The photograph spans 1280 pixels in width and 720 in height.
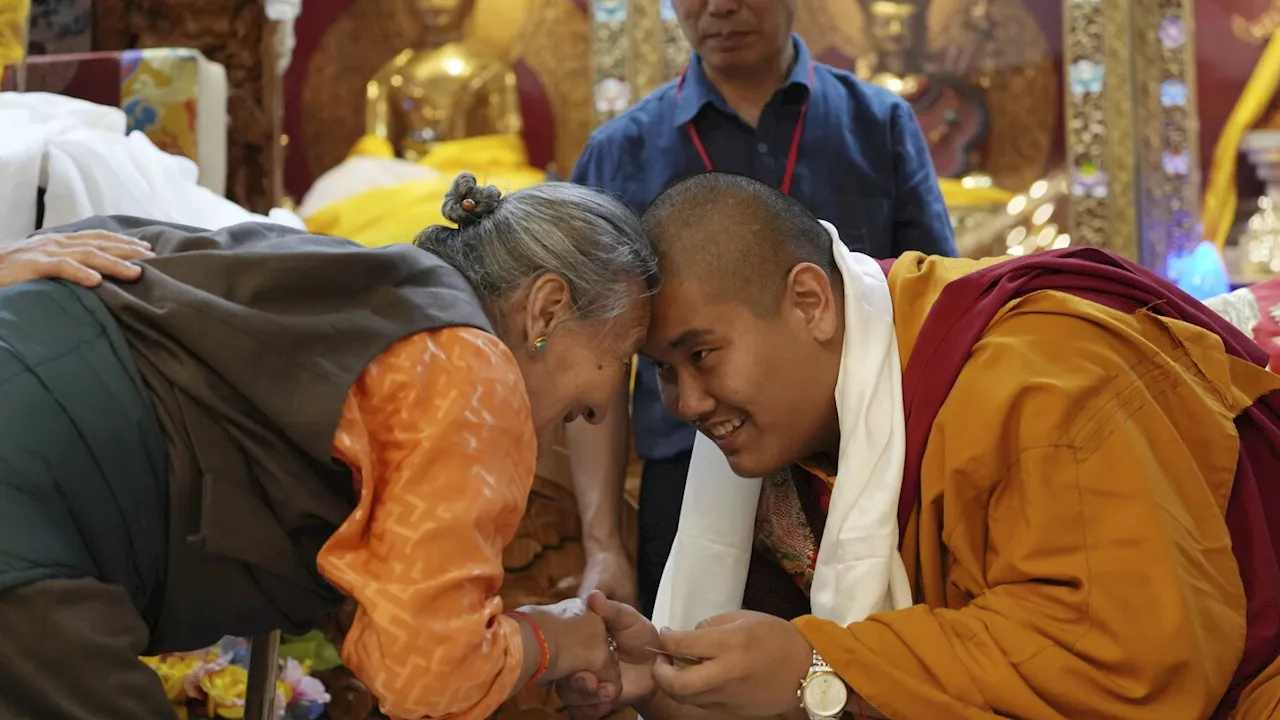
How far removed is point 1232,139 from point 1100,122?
2.46ft

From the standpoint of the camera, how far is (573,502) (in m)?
3.23

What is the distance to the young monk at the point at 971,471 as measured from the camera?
1.78m

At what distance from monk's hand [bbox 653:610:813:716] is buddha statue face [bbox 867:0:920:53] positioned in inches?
216

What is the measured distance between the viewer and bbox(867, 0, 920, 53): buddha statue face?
275 inches

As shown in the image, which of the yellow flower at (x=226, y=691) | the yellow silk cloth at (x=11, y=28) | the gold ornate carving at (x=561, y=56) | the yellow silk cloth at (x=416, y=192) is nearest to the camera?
the yellow flower at (x=226, y=691)

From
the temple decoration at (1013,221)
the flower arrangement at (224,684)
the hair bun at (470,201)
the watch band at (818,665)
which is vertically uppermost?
the hair bun at (470,201)

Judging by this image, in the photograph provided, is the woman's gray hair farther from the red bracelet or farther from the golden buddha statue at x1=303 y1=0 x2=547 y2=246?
the golden buddha statue at x1=303 y1=0 x2=547 y2=246

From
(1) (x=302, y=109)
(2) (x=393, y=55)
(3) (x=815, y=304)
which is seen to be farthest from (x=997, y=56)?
(3) (x=815, y=304)

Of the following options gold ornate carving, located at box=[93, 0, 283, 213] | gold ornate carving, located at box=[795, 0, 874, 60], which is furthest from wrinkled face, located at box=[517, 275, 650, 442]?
gold ornate carving, located at box=[795, 0, 874, 60]

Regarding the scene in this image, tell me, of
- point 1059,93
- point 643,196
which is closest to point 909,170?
point 643,196

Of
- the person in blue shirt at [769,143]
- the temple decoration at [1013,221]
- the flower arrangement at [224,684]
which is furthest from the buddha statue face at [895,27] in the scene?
the flower arrangement at [224,684]

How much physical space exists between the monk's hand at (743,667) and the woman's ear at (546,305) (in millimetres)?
462

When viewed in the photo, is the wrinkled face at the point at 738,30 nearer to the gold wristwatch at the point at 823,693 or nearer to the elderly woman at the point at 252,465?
the elderly woman at the point at 252,465

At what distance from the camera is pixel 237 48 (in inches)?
175
